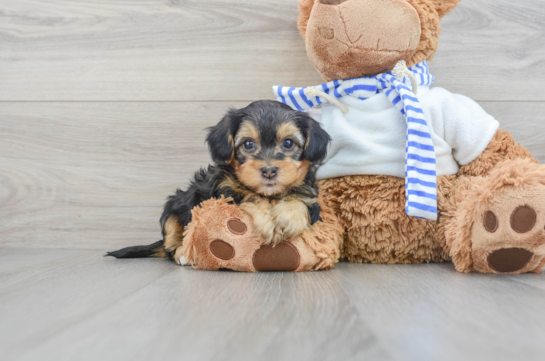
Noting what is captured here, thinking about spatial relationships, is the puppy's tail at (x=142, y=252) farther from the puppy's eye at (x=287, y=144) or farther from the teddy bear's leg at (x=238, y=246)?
the puppy's eye at (x=287, y=144)

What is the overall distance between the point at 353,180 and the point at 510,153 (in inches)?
18.9

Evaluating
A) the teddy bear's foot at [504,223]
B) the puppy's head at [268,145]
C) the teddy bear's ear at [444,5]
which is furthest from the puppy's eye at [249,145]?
the teddy bear's ear at [444,5]

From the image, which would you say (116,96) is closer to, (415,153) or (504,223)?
(415,153)

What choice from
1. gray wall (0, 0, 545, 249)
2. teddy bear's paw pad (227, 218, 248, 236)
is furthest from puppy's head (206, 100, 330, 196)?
gray wall (0, 0, 545, 249)

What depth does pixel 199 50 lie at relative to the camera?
74.8 inches

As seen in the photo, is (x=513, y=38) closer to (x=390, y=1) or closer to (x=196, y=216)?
(x=390, y=1)

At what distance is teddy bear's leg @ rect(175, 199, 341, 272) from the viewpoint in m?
1.26

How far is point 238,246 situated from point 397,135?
602 millimetres

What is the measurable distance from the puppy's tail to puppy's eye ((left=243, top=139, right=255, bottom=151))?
62cm

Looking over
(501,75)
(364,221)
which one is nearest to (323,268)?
(364,221)

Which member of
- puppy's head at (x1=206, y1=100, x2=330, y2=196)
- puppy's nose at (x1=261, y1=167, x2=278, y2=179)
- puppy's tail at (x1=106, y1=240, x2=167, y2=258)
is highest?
puppy's head at (x1=206, y1=100, x2=330, y2=196)

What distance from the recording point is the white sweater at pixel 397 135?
54.6 inches

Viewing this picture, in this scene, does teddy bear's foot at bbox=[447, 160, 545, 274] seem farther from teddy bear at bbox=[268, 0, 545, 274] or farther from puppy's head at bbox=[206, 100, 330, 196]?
puppy's head at bbox=[206, 100, 330, 196]

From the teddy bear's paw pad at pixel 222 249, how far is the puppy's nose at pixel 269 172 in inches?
8.9
